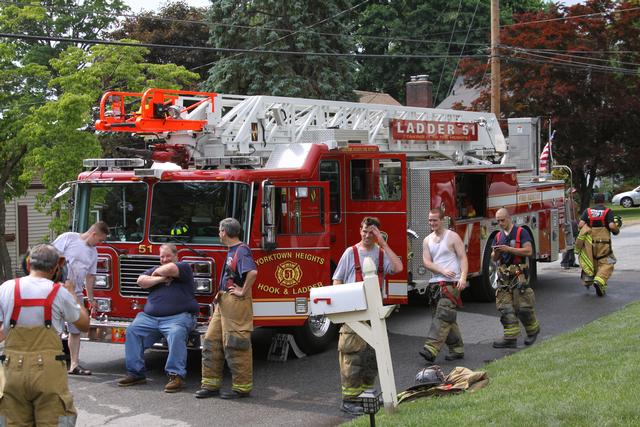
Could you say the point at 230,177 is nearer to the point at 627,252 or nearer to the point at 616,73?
the point at 627,252

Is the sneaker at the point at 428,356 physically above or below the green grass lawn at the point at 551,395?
below

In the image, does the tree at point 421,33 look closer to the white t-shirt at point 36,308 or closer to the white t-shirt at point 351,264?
the white t-shirt at point 351,264

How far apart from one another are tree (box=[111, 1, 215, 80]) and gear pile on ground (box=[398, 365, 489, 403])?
2955 cm

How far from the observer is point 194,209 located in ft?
31.3

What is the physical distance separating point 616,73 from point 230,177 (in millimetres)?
26406

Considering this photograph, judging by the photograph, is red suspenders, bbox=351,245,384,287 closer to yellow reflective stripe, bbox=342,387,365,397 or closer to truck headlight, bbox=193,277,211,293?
yellow reflective stripe, bbox=342,387,365,397

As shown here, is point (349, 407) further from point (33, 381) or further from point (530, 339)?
point (530, 339)

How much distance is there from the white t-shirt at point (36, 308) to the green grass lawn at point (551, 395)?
2.47 meters

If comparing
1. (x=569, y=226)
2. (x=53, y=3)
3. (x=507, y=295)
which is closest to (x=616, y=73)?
(x=569, y=226)

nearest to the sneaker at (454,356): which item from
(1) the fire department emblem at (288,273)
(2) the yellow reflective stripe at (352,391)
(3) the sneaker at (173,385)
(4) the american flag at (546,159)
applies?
(1) the fire department emblem at (288,273)

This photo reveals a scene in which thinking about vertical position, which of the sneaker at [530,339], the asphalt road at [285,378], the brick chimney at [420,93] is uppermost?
the brick chimney at [420,93]

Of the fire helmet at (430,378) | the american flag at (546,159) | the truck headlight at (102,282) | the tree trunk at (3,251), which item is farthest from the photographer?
the american flag at (546,159)

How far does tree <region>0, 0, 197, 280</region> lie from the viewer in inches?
691

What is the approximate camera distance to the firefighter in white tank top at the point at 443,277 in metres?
9.50
